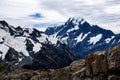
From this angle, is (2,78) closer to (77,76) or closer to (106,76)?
(77,76)

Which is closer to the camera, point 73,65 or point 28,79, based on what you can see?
point 73,65

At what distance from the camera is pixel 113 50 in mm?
51219

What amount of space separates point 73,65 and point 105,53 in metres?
10.5

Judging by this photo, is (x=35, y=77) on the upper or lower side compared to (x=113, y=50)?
lower

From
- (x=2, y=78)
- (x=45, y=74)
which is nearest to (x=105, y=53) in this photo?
(x=45, y=74)

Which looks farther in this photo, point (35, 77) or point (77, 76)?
point (35, 77)

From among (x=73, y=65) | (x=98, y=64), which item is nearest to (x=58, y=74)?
(x=73, y=65)

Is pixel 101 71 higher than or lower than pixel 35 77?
A: higher

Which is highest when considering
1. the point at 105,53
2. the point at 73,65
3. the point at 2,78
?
the point at 105,53

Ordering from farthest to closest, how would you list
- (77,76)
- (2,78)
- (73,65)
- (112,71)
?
(2,78) < (73,65) < (77,76) < (112,71)

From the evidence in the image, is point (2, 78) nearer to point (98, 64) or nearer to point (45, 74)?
point (45, 74)

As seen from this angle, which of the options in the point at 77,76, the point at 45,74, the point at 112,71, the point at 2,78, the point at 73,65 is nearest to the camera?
the point at 112,71

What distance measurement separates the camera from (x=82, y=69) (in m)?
55.5

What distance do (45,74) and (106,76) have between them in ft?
63.6
